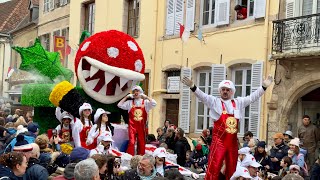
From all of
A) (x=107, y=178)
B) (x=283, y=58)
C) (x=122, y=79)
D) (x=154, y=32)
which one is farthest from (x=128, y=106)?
(x=154, y=32)

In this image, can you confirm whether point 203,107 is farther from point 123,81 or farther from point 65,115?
point 65,115

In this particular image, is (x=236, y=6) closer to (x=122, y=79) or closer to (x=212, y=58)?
(x=212, y=58)

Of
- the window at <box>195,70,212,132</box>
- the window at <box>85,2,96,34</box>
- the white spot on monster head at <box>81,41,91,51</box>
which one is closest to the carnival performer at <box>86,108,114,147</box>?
the white spot on monster head at <box>81,41,91,51</box>

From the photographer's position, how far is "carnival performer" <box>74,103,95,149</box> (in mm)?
8922

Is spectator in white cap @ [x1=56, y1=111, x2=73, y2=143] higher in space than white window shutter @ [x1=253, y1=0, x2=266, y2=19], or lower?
lower

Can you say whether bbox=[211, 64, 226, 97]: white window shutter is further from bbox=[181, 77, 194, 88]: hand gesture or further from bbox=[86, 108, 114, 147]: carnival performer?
bbox=[181, 77, 194, 88]: hand gesture

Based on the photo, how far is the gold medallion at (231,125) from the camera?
7613 mm

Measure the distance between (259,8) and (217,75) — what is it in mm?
2368

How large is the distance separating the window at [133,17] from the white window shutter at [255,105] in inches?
254

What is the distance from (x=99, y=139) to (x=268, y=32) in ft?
24.4

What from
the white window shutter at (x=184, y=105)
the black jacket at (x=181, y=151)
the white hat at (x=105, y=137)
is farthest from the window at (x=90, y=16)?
the white hat at (x=105, y=137)

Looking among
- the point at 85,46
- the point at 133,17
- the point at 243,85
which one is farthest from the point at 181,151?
the point at 133,17

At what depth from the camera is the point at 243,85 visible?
15258mm

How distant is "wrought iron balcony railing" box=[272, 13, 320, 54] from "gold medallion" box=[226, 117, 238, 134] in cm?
575
